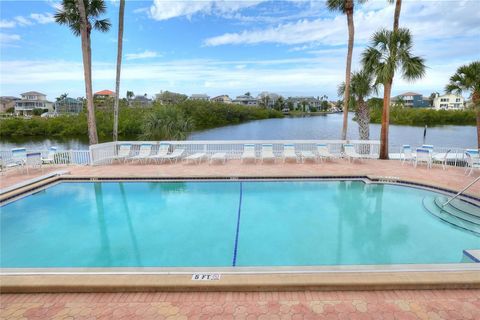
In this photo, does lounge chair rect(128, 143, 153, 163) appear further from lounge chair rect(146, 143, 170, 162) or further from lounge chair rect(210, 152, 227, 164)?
lounge chair rect(210, 152, 227, 164)

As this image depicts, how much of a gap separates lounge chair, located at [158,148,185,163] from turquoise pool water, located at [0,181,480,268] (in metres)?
2.46

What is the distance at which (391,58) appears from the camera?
1023 centimetres

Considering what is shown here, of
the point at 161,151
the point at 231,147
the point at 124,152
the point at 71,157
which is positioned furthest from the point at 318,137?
the point at 71,157

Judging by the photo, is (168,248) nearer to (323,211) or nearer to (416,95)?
(323,211)

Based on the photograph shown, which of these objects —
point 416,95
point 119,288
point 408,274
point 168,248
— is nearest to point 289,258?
point 408,274

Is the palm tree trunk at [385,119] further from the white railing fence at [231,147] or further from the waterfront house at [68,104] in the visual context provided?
the waterfront house at [68,104]

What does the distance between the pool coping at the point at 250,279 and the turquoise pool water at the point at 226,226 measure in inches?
35.8

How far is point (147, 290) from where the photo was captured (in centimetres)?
318

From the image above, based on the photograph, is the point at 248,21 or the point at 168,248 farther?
the point at 248,21

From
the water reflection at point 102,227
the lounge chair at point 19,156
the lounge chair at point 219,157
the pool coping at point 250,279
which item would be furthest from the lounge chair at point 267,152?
the lounge chair at point 19,156

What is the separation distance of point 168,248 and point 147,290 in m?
1.76

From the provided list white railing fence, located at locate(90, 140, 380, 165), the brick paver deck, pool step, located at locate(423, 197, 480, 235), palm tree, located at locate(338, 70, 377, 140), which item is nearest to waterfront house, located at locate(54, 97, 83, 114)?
white railing fence, located at locate(90, 140, 380, 165)

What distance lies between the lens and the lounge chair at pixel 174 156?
1086 centimetres

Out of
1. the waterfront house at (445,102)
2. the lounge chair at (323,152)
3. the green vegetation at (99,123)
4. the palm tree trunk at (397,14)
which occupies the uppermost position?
the waterfront house at (445,102)
